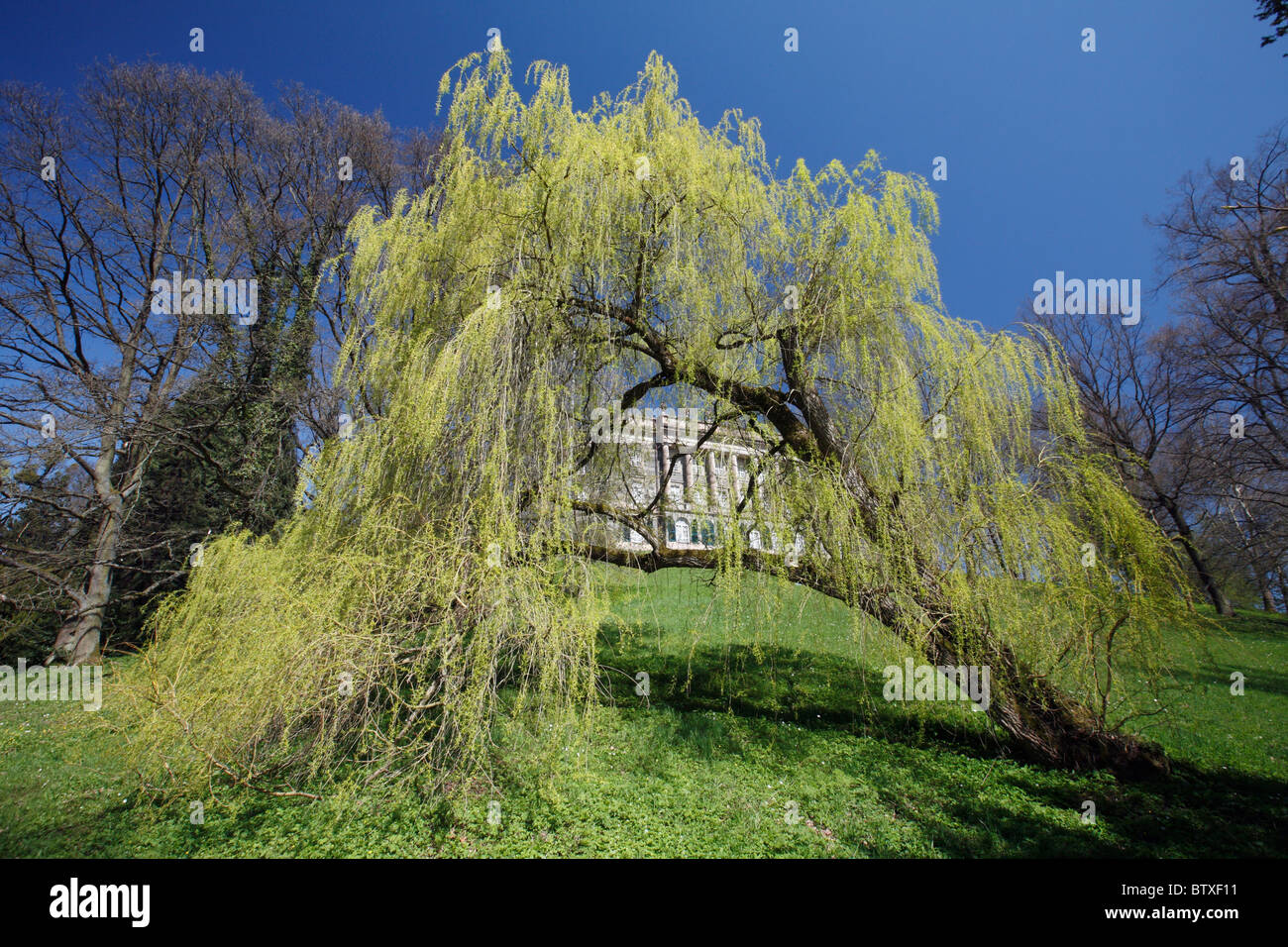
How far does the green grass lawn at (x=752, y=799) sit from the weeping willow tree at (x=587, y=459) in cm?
35

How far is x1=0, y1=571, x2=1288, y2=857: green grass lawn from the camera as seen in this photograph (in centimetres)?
349

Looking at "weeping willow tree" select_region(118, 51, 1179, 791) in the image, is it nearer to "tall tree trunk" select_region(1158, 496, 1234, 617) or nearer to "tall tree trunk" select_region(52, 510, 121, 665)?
"tall tree trunk" select_region(52, 510, 121, 665)

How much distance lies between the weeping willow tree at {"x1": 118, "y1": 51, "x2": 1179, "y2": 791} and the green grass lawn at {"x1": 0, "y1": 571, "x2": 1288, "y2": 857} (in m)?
0.35

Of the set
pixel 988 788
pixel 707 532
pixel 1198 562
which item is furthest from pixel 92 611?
pixel 1198 562

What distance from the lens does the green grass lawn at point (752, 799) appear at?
11.4 feet

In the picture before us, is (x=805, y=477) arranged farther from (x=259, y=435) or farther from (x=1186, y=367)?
(x=1186, y=367)

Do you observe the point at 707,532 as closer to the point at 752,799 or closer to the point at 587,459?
the point at 587,459

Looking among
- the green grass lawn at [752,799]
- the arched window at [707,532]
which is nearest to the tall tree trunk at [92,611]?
the green grass lawn at [752,799]

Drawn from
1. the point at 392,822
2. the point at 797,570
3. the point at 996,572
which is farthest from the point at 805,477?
the point at 392,822

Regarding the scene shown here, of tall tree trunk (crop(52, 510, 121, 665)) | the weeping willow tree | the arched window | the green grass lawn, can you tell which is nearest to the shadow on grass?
the green grass lawn

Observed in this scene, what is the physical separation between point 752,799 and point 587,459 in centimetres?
320

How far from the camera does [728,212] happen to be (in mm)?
4762

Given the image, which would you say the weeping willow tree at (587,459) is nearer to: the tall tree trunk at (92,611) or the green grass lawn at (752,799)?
the green grass lawn at (752,799)
